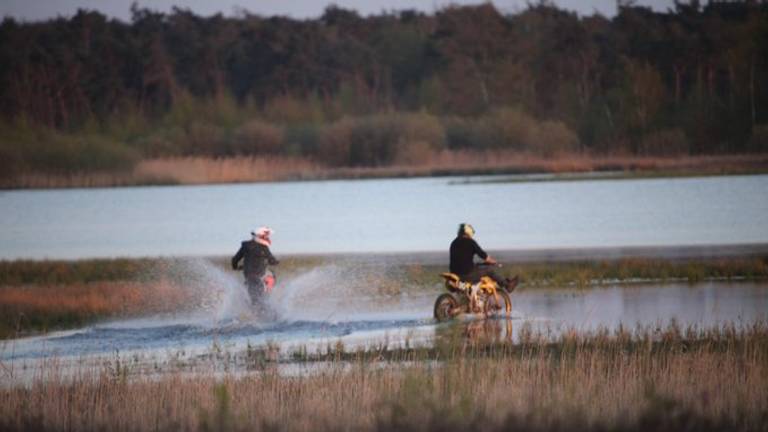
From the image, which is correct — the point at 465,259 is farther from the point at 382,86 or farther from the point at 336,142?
the point at 382,86

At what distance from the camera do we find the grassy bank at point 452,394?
13055mm

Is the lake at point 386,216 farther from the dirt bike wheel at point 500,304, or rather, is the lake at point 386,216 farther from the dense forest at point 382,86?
the dirt bike wheel at point 500,304

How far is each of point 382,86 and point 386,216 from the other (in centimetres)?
4920

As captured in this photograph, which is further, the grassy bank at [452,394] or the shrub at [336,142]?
the shrub at [336,142]

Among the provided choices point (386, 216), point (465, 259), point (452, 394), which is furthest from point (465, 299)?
point (386, 216)

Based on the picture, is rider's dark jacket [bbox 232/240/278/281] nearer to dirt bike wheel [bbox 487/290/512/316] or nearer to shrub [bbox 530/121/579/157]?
dirt bike wheel [bbox 487/290/512/316]

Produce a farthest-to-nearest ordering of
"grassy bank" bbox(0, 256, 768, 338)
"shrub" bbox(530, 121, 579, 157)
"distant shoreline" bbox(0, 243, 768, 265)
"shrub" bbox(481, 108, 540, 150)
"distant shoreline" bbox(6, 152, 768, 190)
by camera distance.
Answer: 1. "shrub" bbox(481, 108, 540, 150)
2. "shrub" bbox(530, 121, 579, 157)
3. "distant shoreline" bbox(6, 152, 768, 190)
4. "distant shoreline" bbox(0, 243, 768, 265)
5. "grassy bank" bbox(0, 256, 768, 338)

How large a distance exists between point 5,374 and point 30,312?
27.6ft

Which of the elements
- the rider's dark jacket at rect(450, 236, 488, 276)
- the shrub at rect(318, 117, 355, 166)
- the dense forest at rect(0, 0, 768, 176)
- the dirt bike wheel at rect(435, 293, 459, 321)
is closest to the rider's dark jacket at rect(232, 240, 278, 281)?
the dirt bike wheel at rect(435, 293, 459, 321)

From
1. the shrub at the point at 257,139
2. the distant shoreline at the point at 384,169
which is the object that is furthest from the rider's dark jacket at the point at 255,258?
the shrub at the point at 257,139

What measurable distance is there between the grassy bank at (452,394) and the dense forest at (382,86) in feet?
213

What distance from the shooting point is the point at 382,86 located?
11112 centimetres

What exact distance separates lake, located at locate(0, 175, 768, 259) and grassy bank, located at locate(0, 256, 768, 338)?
859 centimetres

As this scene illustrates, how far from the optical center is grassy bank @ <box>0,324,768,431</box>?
42.8ft
